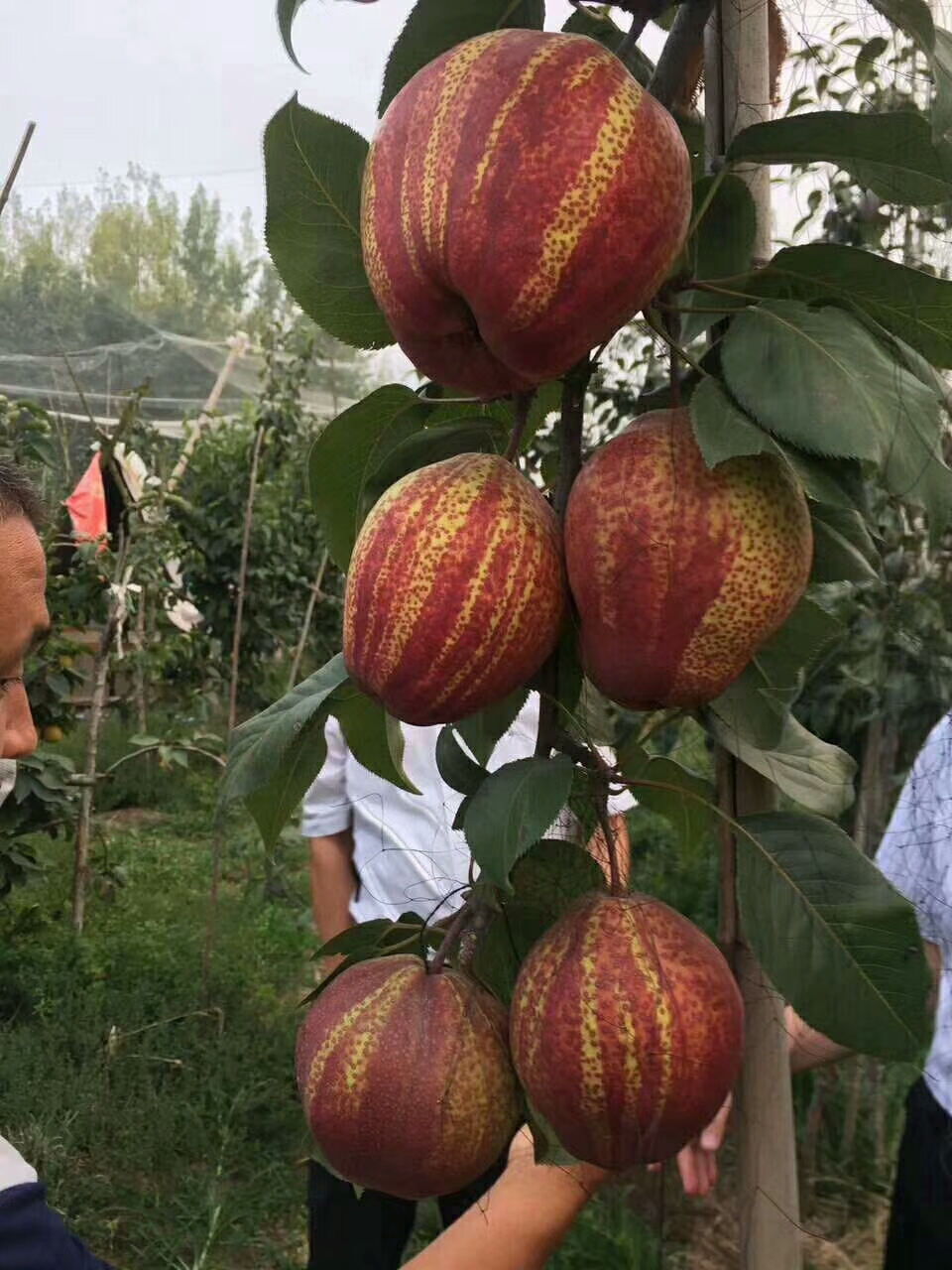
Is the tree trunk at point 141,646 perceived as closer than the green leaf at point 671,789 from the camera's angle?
No

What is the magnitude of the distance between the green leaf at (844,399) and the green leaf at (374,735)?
1.12 feet

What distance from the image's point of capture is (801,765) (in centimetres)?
77

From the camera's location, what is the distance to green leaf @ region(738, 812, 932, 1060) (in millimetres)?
631

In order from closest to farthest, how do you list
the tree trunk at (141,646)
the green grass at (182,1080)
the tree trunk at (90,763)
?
the green grass at (182,1080) < the tree trunk at (90,763) < the tree trunk at (141,646)

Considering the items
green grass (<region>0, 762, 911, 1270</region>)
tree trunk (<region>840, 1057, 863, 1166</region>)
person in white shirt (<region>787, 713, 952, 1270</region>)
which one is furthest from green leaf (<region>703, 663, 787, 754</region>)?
green grass (<region>0, 762, 911, 1270</region>)

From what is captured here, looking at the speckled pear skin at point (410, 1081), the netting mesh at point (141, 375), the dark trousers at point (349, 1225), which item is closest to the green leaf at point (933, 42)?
the speckled pear skin at point (410, 1081)

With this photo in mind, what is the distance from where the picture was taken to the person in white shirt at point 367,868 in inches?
75.1

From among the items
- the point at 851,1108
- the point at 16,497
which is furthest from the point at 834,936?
the point at 851,1108

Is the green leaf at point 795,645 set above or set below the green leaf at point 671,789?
above

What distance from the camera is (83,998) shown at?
3.70 m

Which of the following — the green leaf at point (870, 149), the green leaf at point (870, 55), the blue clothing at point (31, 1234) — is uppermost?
the green leaf at point (870, 55)

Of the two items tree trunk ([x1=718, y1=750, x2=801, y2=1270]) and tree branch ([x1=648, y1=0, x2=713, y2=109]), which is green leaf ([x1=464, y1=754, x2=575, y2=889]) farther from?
tree branch ([x1=648, y1=0, x2=713, y2=109])

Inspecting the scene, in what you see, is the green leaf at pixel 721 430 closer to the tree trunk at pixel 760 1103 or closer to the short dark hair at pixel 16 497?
the tree trunk at pixel 760 1103

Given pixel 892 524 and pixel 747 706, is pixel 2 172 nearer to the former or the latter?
pixel 892 524
